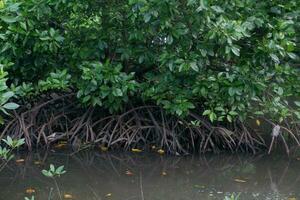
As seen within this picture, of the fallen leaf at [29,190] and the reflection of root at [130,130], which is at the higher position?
the reflection of root at [130,130]

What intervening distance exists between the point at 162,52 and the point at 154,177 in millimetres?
1132

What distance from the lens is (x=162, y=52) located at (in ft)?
19.5

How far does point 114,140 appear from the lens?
650cm

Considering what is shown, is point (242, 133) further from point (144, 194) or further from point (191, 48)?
point (144, 194)

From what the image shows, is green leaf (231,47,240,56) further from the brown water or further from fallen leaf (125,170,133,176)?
fallen leaf (125,170,133,176)

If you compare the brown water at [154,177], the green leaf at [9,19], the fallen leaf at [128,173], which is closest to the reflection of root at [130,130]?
the brown water at [154,177]

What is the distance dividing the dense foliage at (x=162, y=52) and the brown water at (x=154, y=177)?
1.62 feet

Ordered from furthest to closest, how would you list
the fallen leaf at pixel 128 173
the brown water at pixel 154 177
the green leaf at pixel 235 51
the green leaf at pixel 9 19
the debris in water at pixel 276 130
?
the debris in water at pixel 276 130 → the fallen leaf at pixel 128 173 → the green leaf at pixel 235 51 → the brown water at pixel 154 177 → the green leaf at pixel 9 19

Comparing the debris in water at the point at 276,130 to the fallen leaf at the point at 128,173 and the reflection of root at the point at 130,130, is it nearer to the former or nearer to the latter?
the reflection of root at the point at 130,130

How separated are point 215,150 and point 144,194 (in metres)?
1.41

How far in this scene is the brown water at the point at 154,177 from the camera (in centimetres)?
536

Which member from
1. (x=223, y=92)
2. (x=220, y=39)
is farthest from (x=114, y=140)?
(x=220, y=39)

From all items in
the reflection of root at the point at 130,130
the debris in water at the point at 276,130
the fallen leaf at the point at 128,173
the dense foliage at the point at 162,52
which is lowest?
the fallen leaf at the point at 128,173

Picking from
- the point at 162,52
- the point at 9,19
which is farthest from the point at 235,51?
the point at 9,19
